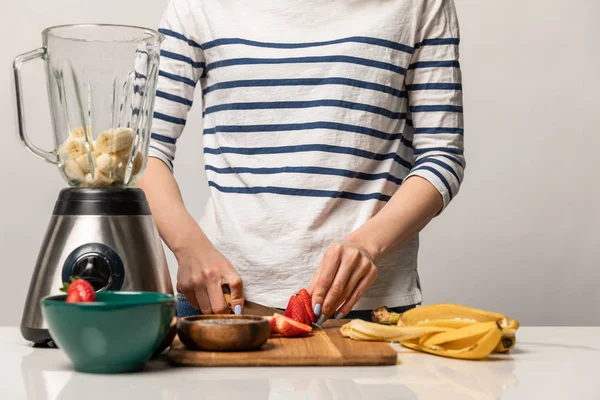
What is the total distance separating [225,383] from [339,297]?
0.38 m

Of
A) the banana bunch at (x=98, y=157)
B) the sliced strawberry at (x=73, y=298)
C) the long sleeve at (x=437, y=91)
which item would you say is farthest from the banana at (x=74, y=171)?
the long sleeve at (x=437, y=91)

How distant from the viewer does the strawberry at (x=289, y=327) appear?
3.30 ft

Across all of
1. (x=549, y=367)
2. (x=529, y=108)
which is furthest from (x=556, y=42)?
(x=549, y=367)

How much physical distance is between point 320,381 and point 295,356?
0.07 meters

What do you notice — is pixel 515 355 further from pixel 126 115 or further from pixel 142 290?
pixel 126 115

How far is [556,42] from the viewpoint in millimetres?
2449

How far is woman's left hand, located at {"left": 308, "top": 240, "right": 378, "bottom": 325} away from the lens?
1152 millimetres

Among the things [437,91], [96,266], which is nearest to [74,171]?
[96,266]

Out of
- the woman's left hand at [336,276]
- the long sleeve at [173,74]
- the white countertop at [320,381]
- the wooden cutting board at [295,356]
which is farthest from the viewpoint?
the long sleeve at [173,74]

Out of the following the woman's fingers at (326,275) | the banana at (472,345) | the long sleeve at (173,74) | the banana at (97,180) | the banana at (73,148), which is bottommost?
the banana at (472,345)

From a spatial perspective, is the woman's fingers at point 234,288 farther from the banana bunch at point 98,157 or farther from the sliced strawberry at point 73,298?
the sliced strawberry at point 73,298

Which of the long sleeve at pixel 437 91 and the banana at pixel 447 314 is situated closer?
the banana at pixel 447 314

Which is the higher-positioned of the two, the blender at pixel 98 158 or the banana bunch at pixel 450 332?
the blender at pixel 98 158

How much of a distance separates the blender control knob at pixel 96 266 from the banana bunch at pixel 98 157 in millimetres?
91
